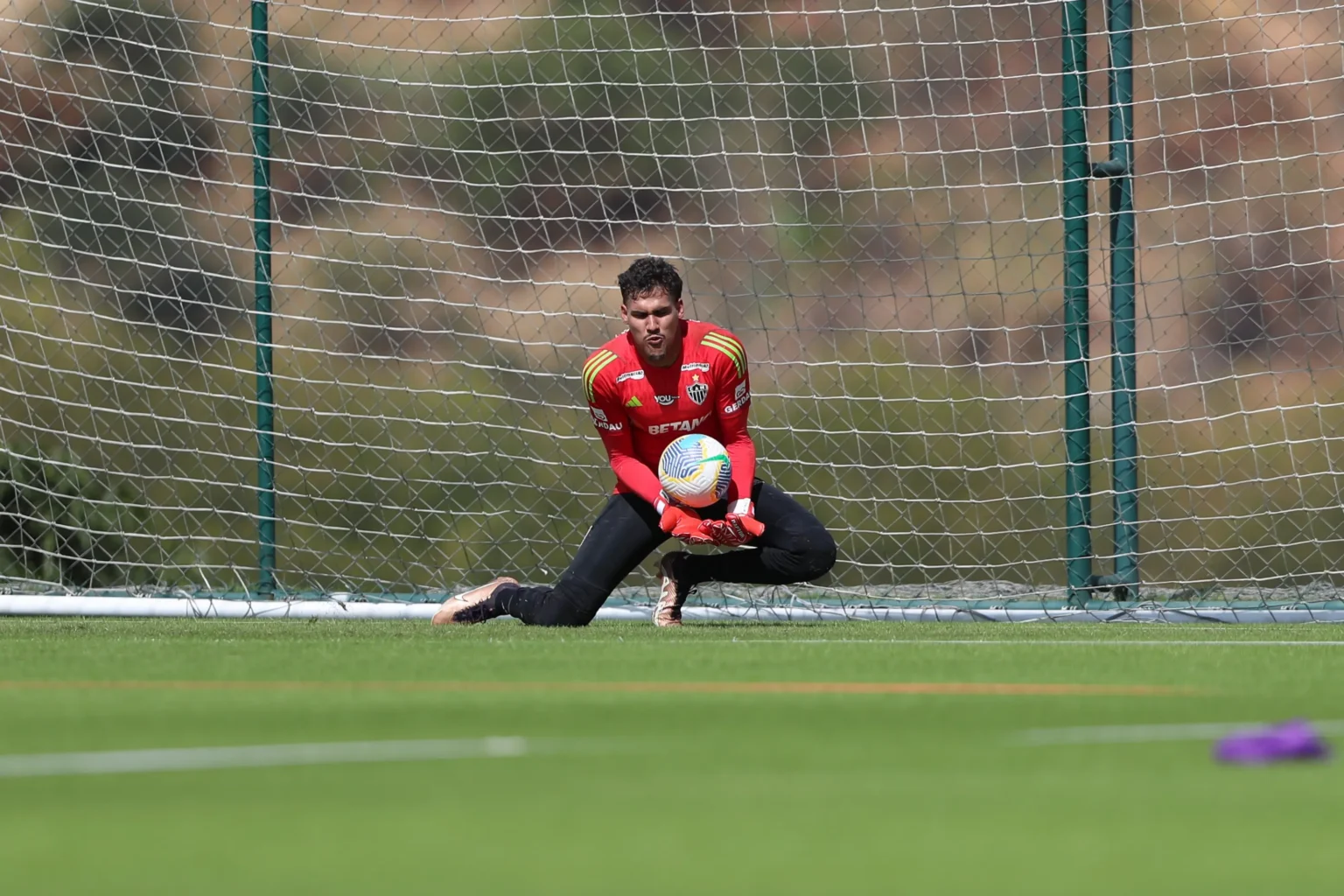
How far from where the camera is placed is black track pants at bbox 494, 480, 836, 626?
8094mm

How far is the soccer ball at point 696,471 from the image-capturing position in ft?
25.5

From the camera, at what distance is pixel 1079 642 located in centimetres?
723

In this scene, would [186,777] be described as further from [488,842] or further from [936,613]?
[936,613]

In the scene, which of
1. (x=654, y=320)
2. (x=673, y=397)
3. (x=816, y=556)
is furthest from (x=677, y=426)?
(x=816, y=556)

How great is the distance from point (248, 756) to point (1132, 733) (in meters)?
1.65

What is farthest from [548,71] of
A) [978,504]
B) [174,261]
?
[978,504]

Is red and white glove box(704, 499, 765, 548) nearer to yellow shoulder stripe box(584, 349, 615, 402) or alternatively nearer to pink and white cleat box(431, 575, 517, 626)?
yellow shoulder stripe box(584, 349, 615, 402)

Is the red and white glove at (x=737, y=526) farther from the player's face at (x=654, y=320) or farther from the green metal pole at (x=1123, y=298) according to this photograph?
the green metal pole at (x=1123, y=298)

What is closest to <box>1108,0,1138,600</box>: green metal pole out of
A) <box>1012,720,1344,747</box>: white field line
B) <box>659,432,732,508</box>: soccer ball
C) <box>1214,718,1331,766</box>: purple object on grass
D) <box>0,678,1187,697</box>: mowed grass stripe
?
<box>659,432,732,508</box>: soccer ball

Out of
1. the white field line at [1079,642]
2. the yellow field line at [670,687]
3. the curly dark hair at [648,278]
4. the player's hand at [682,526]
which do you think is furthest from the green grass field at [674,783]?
the curly dark hair at [648,278]

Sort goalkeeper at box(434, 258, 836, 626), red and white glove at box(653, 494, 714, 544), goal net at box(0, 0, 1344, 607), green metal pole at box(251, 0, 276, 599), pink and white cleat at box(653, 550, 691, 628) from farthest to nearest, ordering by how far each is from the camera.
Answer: green metal pole at box(251, 0, 276, 599) → goal net at box(0, 0, 1344, 607) → pink and white cleat at box(653, 550, 691, 628) → goalkeeper at box(434, 258, 836, 626) → red and white glove at box(653, 494, 714, 544)

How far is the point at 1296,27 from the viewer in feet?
34.4

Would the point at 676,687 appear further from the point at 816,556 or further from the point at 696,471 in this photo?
the point at 816,556

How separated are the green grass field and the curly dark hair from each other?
1.99 meters
